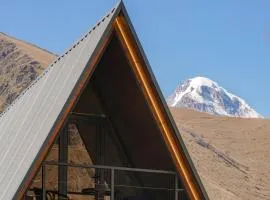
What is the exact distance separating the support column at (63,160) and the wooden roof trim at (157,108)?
1.74 metres

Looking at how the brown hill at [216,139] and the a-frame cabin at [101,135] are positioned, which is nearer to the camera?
the a-frame cabin at [101,135]

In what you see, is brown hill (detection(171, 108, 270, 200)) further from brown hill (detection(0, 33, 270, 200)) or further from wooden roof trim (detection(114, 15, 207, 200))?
wooden roof trim (detection(114, 15, 207, 200))

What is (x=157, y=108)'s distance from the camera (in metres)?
9.88

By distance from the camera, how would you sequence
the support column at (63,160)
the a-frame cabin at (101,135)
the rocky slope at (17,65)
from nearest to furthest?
the a-frame cabin at (101,135)
the support column at (63,160)
the rocky slope at (17,65)

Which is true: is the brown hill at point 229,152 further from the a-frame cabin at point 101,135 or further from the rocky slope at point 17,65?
the a-frame cabin at point 101,135

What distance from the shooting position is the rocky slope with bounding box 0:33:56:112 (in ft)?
325

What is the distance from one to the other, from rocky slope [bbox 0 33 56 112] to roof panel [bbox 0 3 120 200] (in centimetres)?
→ 7978

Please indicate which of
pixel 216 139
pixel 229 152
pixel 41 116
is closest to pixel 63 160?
pixel 41 116

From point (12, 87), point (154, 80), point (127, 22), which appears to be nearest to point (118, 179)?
point (154, 80)

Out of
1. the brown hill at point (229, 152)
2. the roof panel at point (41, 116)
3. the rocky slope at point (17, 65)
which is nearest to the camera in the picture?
the roof panel at point (41, 116)

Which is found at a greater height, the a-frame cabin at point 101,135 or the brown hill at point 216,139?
the brown hill at point 216,139

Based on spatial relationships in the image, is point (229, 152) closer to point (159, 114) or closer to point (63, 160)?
point (63, 160)

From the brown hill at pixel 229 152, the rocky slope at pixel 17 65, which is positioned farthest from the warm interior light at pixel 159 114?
the rocky slope at pixel 17 65

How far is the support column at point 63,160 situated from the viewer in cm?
1094
